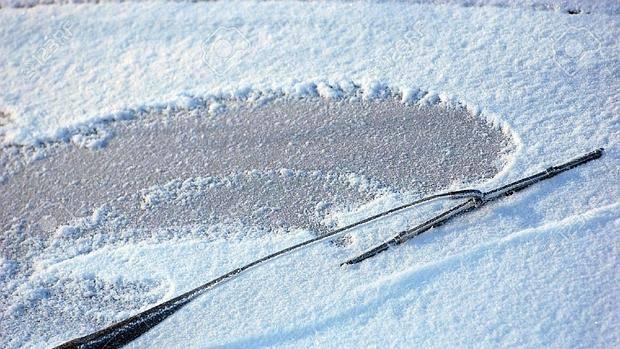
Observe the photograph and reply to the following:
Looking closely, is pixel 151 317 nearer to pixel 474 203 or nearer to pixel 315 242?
pixel 315 242

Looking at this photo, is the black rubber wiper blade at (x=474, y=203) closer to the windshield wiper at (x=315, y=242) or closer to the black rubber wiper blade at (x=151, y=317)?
the windshield wiper at (x=315, y=242)

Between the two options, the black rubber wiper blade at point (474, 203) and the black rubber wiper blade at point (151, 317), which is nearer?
the black rubber wiper blade at point (151, 317)

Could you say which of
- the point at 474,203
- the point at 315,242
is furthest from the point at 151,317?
the point at 474,203

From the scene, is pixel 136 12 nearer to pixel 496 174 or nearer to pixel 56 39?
pixel 56 39

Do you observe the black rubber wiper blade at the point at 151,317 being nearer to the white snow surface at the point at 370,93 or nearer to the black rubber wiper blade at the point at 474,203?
the white snow surface at the point at 370,93

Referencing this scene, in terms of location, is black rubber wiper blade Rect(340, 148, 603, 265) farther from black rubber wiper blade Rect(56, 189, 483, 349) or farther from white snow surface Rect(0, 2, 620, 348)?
black rubber wiper blade Rect(56, 189, 483, 349)

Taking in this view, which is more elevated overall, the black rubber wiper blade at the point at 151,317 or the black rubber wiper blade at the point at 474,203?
the black rubber wiper blade at the point at 474,203

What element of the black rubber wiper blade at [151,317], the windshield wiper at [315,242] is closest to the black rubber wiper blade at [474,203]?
the windshield wiper at [315,242]
